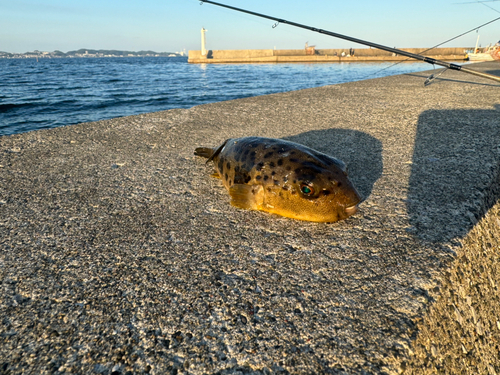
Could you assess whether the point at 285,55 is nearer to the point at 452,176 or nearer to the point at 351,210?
the point at 452,176

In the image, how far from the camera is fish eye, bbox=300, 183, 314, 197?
2283 millimetres

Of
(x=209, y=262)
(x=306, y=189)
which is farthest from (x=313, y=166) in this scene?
(x=209, y=262)

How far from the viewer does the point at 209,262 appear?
1928 mm

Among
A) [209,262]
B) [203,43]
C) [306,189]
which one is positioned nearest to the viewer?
[209,262]

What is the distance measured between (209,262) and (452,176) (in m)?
2.51

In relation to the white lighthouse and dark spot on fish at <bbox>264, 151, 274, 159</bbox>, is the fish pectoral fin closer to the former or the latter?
dark spot on fish at <bbox>264, 151, 274, 159</bbox>

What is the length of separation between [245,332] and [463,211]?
1988 millimetres

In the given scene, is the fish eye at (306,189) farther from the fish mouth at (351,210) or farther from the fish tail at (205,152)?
the fish tail at (205,152)

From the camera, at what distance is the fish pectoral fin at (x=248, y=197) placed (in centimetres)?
249

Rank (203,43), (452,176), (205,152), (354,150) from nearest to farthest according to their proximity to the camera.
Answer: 1. (452,176)
2. (205,152)
3. (354,150)
4. (203,43)

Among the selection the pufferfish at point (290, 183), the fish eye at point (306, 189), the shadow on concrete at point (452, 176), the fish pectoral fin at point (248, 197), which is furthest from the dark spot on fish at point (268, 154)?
the shadow on concrete at point (452, 176)

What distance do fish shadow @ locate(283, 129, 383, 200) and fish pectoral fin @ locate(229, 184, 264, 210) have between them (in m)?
0.92

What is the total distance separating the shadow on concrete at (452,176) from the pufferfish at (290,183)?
1.91 ft

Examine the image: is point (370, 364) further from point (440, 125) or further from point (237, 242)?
point (440, 125)
